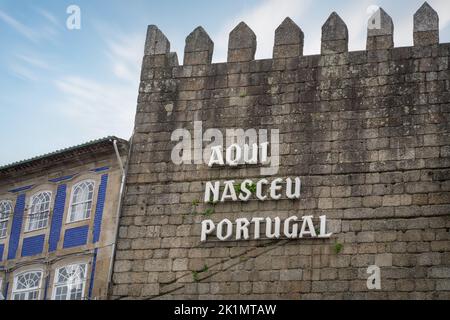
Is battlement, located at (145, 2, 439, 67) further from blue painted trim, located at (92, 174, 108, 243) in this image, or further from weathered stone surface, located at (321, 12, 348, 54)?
blue painted trim, located at (92, 174, 108, 243)

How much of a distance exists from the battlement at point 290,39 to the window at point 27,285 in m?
7.14

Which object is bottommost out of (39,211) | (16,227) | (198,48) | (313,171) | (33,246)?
(313,171)

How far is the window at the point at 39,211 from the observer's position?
23.4m

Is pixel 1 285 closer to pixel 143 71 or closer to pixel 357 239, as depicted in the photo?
pixel 143 71

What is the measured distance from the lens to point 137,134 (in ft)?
57.4

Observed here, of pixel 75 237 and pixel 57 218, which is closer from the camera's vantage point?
pixel 75 237

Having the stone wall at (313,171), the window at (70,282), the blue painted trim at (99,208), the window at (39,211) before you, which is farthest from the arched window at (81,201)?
the stone wall at (313,171)

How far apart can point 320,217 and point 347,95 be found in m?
2.18

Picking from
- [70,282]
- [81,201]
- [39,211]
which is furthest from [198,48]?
[39,211]

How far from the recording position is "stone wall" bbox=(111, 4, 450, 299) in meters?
15.5

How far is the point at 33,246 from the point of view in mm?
23281

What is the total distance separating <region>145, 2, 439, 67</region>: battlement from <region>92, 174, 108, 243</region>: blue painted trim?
5.16m

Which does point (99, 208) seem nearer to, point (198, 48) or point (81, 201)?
point (81, 201)

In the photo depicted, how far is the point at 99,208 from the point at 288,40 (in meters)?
7.01
